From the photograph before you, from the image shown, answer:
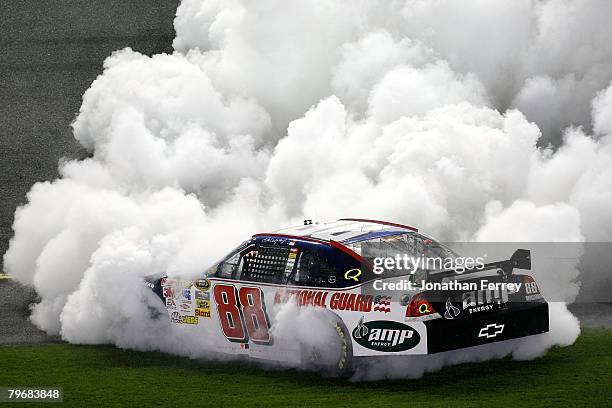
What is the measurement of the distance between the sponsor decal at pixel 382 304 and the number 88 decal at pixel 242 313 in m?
1.22

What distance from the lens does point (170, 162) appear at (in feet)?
53.4

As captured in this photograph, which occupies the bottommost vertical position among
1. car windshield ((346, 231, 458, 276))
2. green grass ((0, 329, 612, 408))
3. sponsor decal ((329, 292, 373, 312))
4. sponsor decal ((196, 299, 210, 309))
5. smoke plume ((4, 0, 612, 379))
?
green grass ((0, 329, 612, 408))

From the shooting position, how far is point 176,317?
1188 centimetres

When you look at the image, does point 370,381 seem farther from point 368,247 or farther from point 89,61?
point 89,61

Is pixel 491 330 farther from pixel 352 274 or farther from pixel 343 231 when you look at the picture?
pixel 343 231

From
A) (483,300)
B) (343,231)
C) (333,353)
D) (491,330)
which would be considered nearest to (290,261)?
(343,231)

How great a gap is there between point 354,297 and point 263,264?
1202 mm

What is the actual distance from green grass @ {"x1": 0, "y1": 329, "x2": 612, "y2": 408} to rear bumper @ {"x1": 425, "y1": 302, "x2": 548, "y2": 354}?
306mm

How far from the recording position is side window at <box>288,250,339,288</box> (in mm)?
10664

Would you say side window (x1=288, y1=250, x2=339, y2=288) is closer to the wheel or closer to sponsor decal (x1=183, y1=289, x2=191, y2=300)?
the wheel

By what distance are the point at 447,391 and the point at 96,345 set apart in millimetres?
4264

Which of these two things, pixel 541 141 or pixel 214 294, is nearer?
pixel 214 294

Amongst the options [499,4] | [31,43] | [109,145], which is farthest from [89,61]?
[499,4]

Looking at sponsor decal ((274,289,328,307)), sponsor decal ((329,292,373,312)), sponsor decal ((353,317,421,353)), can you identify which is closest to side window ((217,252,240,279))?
sponsor decal ((274,289,328,307))
